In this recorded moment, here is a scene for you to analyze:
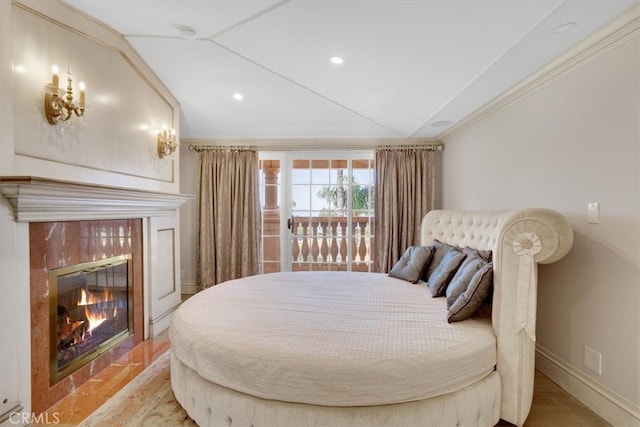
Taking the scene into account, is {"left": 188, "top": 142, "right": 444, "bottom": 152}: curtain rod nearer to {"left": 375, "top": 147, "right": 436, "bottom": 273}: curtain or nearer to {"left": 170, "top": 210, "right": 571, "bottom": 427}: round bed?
{"left": 375, "top": 147, "right": 436, "bottom": 273}: curtain

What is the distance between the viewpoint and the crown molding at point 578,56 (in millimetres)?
1656

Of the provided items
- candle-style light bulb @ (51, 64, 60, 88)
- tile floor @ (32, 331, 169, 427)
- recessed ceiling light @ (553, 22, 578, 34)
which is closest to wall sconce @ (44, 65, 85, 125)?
candle-style light bulb @ (51, 64, 60, 88)

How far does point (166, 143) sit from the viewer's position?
3275 mm

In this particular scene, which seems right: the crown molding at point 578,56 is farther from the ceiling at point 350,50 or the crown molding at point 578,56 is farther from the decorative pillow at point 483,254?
the decorative pillow at point 483,254

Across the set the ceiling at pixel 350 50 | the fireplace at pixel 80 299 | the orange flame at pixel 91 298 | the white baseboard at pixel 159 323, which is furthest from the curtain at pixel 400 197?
the orange flame at pixel 91 298

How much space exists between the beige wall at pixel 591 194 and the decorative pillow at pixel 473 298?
0.63 metres

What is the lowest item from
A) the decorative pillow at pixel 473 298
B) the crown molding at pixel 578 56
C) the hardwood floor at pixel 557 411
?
the hardwood floor at pixel 557 411

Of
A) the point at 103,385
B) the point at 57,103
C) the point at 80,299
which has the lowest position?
the point at 103,385

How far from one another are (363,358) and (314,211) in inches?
126

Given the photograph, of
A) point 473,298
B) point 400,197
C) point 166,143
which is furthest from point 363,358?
point 400,197

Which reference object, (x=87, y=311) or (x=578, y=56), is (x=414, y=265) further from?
(x=87, y=311)

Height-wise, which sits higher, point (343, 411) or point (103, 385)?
point (343, 411)

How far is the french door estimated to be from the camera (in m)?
4.53

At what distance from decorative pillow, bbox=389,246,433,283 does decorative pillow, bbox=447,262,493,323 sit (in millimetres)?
946
